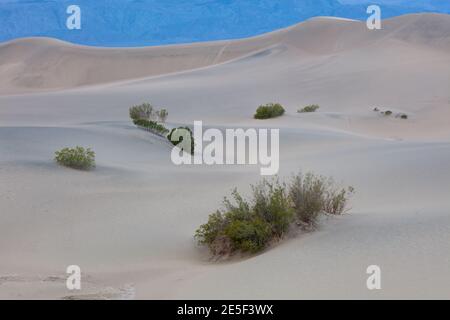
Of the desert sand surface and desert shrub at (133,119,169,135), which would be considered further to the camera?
desert shrub at (133,119,169,135)

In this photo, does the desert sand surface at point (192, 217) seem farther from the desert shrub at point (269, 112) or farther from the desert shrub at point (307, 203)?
the desert shrub at point (269, 112)

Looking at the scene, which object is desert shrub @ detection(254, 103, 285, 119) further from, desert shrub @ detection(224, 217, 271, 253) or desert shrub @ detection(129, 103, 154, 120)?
desert shrub @ detection(224, 217, 271, 253)

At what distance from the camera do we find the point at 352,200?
1092 cm

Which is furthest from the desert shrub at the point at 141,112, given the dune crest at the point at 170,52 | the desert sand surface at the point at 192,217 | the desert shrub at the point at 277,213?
the dune crest at the point at 170,52

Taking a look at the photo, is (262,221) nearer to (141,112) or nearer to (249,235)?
(249,235)

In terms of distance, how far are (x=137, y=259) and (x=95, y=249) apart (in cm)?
71

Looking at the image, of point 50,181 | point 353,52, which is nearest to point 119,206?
point 50,181

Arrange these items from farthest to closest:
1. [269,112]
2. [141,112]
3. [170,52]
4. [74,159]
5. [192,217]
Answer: [170,52]
[269,112]
[141,112]
[74,159]
[192,217]

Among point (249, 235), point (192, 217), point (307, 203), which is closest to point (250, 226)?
point (249, 235)

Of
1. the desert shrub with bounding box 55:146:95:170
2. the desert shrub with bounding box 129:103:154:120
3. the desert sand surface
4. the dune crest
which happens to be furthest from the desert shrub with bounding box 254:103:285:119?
the dune crest

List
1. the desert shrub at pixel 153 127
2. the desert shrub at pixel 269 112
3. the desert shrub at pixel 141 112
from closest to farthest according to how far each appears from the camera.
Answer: the desert shrub at pixel 153 127
the desert shrub at pixel 141 112
the desert shrub at pixel 269 112

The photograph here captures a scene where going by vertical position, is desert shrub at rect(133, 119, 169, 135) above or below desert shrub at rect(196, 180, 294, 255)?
above

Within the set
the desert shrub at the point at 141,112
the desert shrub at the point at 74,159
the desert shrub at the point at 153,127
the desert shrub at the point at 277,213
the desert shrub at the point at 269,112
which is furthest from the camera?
the desert shrub at the point at 269,112

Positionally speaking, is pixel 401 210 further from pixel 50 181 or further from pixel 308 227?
pixel 50 181
